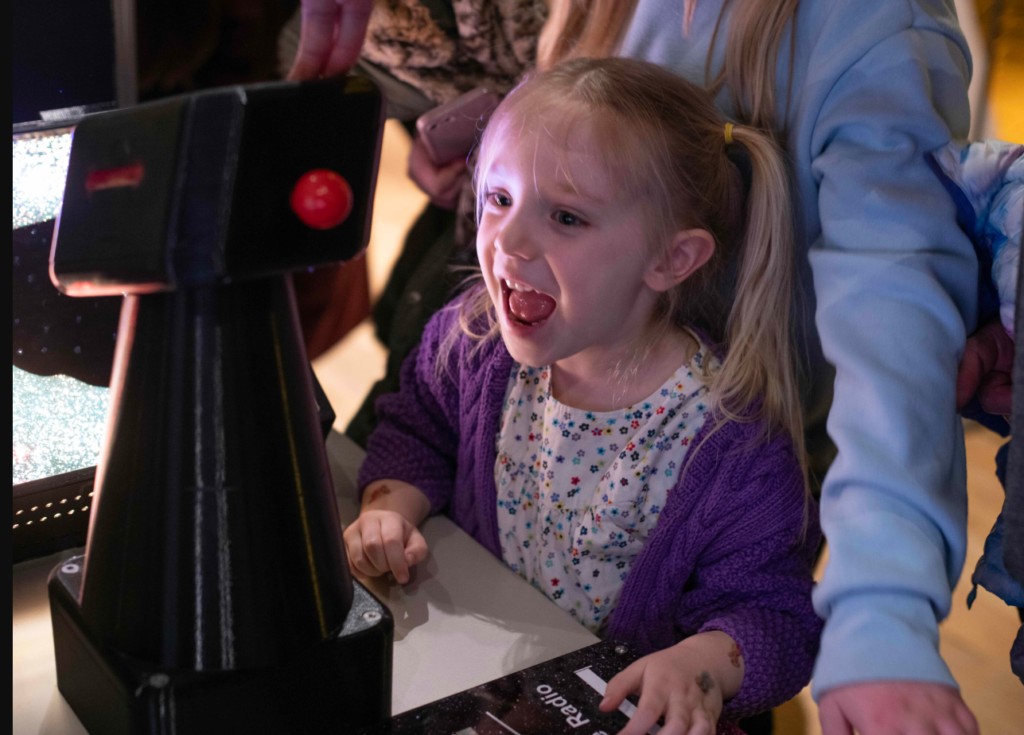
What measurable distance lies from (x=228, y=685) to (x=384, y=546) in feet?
0.83

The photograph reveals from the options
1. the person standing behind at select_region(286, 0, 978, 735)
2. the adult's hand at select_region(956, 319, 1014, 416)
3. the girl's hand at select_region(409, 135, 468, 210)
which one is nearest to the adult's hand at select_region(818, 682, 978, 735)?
the person standing behind at select_region(286, 0, 978, 735)

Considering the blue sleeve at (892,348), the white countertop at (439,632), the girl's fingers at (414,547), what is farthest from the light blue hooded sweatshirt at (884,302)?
the girl's fingers at (414,547)

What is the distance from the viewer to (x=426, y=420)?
3.16 feet

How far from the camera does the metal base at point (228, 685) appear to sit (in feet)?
1.55

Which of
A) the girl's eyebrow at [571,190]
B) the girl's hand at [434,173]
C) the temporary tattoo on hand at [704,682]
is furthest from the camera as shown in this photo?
the girl's hand at [434,173]

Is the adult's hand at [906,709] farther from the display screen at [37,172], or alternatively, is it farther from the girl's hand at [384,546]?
the display screen at [37,172]

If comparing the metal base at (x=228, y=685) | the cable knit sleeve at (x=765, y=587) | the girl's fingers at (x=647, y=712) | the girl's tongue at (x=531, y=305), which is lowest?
the cable knit sleeve at (x=765, y=587)

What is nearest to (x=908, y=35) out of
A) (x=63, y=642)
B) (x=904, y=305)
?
(x=904, y=305)

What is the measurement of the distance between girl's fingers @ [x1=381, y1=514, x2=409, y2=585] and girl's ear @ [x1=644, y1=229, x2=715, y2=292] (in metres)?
0.31

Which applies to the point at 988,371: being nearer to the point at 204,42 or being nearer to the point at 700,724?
the point at 700,724

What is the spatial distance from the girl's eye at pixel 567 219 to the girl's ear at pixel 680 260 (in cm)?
9

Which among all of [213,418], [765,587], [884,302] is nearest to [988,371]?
[884,302]

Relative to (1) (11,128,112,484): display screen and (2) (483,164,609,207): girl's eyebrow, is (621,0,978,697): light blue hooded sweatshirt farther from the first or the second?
(1) (11,128,112,484): display screen

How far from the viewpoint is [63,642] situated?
21.6 inches
